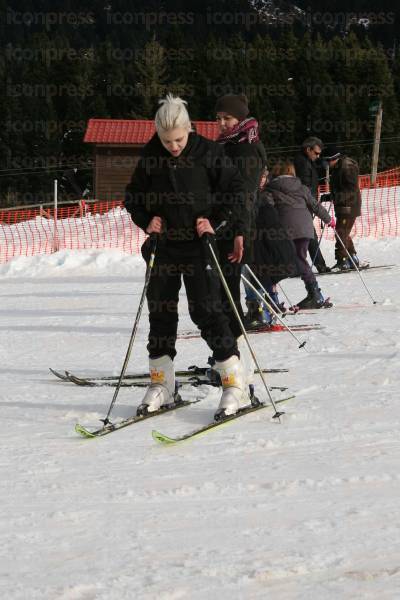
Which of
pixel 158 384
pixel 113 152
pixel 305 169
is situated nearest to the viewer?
pixel 158 384

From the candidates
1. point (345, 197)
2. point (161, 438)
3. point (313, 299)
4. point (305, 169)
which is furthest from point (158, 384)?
point (345, 197)

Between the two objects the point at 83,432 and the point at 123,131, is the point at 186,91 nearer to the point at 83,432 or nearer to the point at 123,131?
the point at 123,131

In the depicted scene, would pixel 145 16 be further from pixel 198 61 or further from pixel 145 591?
pixel 145 591

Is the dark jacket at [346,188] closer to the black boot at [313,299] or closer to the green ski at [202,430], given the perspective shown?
the black boot at [313,299]

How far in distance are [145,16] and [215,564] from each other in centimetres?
14134

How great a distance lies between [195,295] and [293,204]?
15.4 ft

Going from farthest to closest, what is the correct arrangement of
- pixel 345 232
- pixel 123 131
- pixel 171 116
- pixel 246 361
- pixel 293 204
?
pixel 123 131 < pixel 345 232 < pixel 293 204 < pixel 246 361 < pixel 171 116

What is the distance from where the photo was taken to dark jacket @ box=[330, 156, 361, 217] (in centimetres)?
1316

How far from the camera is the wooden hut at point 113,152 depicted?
38.1 meters

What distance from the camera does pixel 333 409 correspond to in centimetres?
510

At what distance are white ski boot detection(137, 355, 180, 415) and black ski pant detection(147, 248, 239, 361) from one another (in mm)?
247

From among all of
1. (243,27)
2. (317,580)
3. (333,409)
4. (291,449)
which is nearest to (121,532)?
(317,580)

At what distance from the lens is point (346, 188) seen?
13.3 m

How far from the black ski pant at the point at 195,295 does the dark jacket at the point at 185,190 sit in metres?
0.10
